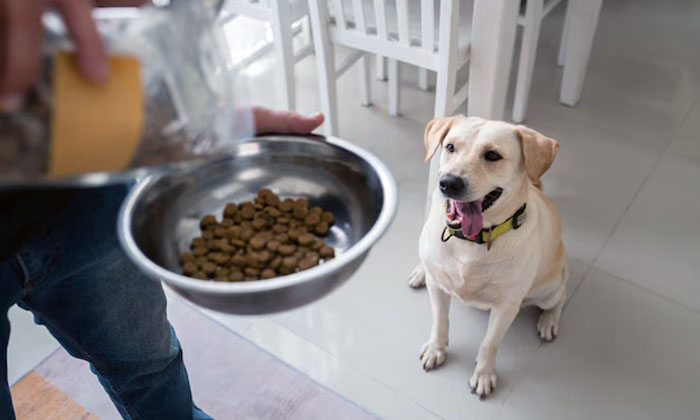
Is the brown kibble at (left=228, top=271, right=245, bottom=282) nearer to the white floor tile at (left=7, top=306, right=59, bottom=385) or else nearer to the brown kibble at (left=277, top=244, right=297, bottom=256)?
the brown kibble at (left=277, top=244, right=297, bottom=256)

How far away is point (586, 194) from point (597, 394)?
69cm

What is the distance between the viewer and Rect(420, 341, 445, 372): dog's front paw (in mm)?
1576

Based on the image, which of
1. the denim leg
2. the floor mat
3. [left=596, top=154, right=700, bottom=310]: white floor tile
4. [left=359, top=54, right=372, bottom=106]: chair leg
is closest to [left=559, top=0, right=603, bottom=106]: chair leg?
[left=596, top=154, right=700, bottom=310]: white floor tile

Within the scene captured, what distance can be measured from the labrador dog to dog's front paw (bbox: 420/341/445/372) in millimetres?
103

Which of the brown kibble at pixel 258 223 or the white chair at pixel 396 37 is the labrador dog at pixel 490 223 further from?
the brown kibble at pixel 258 223

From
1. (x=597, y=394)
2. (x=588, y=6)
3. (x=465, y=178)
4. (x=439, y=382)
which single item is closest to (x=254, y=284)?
(x=465, y=178)

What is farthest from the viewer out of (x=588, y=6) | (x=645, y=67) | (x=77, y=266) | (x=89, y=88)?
(x=645, y=67)

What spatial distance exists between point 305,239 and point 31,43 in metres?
0.51

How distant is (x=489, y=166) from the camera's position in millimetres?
1255

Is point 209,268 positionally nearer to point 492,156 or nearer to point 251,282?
point 251,282

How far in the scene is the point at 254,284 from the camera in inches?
28.1

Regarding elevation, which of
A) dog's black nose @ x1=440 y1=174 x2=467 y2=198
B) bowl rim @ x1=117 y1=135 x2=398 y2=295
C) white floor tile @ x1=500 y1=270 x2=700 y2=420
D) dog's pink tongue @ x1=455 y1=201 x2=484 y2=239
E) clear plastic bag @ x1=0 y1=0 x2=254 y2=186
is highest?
clear plastic bag @ x1=0 y1=0 x2=254 y2=186

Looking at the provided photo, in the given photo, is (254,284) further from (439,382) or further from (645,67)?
(645,67)

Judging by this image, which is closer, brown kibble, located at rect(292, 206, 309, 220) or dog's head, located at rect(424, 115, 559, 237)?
brown kibble, located at rect(292, 206, 309, 220)
